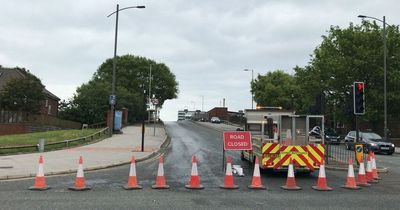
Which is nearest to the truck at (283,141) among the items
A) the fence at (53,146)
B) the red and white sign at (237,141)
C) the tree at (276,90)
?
the red and white sign at (237,141)

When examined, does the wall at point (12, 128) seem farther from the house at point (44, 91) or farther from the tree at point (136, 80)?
the tree at point (136, 80)

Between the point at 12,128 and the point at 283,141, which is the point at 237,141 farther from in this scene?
the point at 12,128

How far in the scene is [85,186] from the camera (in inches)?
498

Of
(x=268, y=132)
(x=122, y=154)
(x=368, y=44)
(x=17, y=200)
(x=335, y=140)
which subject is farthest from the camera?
(x=368, y=44)

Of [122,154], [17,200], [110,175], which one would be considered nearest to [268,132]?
[110,175]

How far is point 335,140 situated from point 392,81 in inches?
299

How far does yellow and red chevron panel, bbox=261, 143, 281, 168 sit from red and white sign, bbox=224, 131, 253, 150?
1053mm

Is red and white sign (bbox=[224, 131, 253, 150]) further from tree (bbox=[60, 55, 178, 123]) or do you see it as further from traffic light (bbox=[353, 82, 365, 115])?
tree (bbox=[60, 55, 178, 123])

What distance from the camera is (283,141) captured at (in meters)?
17.2

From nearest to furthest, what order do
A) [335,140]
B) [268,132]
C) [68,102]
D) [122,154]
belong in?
1. [268,132]
2. [122,154]
3. [335,140]
4. [68,102]

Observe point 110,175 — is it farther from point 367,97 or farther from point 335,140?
point 367,97

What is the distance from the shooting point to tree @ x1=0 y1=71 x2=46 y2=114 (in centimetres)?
4850

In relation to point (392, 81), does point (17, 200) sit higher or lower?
lower

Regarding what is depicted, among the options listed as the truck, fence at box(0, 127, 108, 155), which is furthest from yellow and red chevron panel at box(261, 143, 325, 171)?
fence at box(0, 127, 108, 155)
